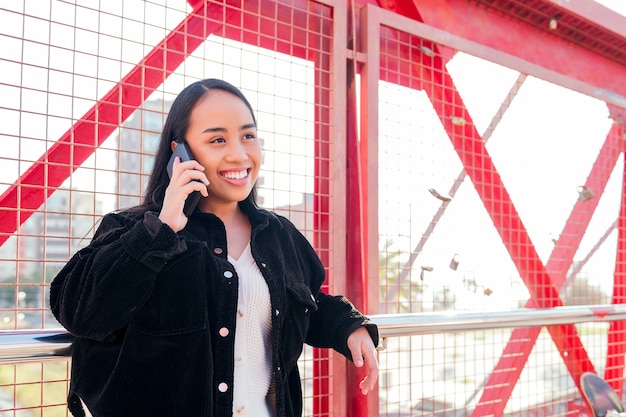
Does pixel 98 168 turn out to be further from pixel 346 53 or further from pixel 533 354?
pixel 533 354

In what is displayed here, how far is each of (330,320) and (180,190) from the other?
0.65m

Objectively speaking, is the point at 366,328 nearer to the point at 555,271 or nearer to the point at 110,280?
the point at 110,280

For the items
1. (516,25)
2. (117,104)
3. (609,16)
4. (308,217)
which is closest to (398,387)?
(308,217)

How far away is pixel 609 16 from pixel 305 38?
7.32 feet

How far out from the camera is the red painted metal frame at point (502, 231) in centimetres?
277

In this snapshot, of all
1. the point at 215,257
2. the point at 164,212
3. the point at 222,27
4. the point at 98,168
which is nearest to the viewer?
the point at 164,212

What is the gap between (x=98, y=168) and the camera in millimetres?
1731

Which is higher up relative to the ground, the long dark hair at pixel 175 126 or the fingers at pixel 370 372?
the long dark hair at pixel 175 126

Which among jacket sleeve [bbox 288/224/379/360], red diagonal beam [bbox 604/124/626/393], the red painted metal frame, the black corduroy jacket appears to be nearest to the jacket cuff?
jacket sleeve [bbox 288/224/379/360]

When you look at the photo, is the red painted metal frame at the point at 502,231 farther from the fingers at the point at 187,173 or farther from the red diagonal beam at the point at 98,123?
the fingers at the point at 187,173

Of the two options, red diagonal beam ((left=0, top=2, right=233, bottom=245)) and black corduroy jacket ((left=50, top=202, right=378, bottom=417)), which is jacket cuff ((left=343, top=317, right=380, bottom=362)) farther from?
red diagonal beam ((left=0, top=2, right=233, bottom=245))

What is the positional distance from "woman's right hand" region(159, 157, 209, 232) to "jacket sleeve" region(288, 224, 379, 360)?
52cm

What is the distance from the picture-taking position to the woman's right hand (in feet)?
4.39

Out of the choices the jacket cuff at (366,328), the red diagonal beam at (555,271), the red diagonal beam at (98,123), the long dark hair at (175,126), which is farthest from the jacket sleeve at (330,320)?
the red diagonal beam at (555,271)
